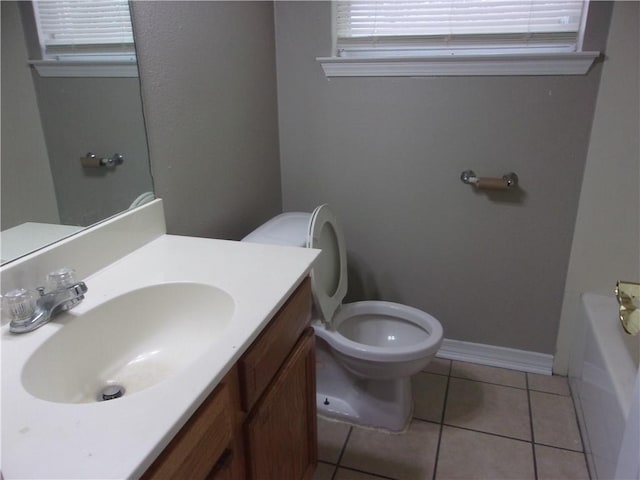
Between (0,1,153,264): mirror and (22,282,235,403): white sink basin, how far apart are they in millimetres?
222

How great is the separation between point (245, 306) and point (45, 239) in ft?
1.61

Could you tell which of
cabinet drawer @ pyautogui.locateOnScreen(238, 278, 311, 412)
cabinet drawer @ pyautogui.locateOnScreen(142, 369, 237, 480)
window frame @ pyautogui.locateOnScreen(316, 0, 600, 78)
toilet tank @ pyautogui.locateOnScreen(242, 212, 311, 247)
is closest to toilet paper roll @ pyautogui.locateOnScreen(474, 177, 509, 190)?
window frame @ pyautogui.locateOnScreen(316, 0, 600, 78)

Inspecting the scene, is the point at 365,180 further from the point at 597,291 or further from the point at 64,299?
the point at 64,299

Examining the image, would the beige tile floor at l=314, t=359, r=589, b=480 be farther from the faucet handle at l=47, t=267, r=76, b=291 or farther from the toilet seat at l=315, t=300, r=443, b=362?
the faucet handle at l=47, t=267, r=76, b=291

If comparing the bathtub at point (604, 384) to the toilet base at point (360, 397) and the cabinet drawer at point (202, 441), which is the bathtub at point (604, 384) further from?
the cabinet drawer at point (202, 441)

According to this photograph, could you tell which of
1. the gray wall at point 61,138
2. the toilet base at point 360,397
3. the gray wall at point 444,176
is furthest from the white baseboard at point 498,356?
the gray wall at point 61,138

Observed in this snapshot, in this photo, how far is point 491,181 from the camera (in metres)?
1.92

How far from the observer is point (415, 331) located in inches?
74.2

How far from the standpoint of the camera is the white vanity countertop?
1.98 ft

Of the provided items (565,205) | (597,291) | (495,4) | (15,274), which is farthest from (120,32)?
(597,291)

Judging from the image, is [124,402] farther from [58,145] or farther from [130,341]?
[58,145]

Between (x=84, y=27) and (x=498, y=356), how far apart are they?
204 cm

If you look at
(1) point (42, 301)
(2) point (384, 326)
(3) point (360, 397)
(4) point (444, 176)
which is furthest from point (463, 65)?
(1) point (42, 301)

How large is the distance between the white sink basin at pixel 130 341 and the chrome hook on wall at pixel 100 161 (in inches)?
14.8
